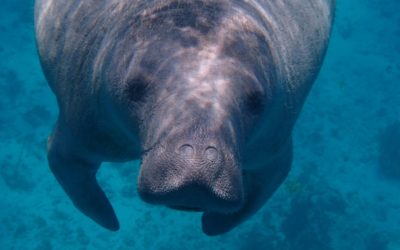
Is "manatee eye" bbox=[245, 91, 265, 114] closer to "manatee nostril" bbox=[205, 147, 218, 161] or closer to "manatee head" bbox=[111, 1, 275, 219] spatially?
"manatee head" bbox=[111, 1, 275, 219]

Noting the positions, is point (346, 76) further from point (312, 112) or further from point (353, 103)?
point (312, 112)

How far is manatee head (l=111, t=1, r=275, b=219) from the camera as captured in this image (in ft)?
9.27

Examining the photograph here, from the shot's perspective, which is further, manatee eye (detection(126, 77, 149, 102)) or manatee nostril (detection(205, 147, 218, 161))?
manatee eye (detection(126, 77, 149, 102))

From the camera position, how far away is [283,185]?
14.5 metres

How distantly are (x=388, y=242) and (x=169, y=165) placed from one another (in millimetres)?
13605

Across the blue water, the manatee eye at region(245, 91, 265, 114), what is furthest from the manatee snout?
the blue water

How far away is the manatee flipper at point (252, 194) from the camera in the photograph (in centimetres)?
608

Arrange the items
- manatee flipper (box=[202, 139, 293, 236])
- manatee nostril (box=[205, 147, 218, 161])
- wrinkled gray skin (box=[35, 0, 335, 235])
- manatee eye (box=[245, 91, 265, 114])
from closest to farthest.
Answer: manatee nostril (box=[205, 147, 218, 161]), wrinkled gray skin (box=[35, 0, 335, 235]), manatee eye (box=[245, 91, 265, 114]), manatee flipper (box=[202, 139, 293, 236])

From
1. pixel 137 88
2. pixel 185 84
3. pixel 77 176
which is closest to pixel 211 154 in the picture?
pixel 185 84

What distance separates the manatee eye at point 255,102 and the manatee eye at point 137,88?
0.64 metres

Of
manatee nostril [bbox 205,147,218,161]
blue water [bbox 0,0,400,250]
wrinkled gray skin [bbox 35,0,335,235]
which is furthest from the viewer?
blue water [bbox 0,0,400,250]

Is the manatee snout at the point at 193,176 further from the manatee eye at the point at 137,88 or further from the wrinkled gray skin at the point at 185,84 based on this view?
the manatee eye at the point at 137,88

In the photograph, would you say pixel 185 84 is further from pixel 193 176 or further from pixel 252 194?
pixel 252 194

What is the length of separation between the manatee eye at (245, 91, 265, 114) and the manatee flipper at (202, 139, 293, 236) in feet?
9.27
